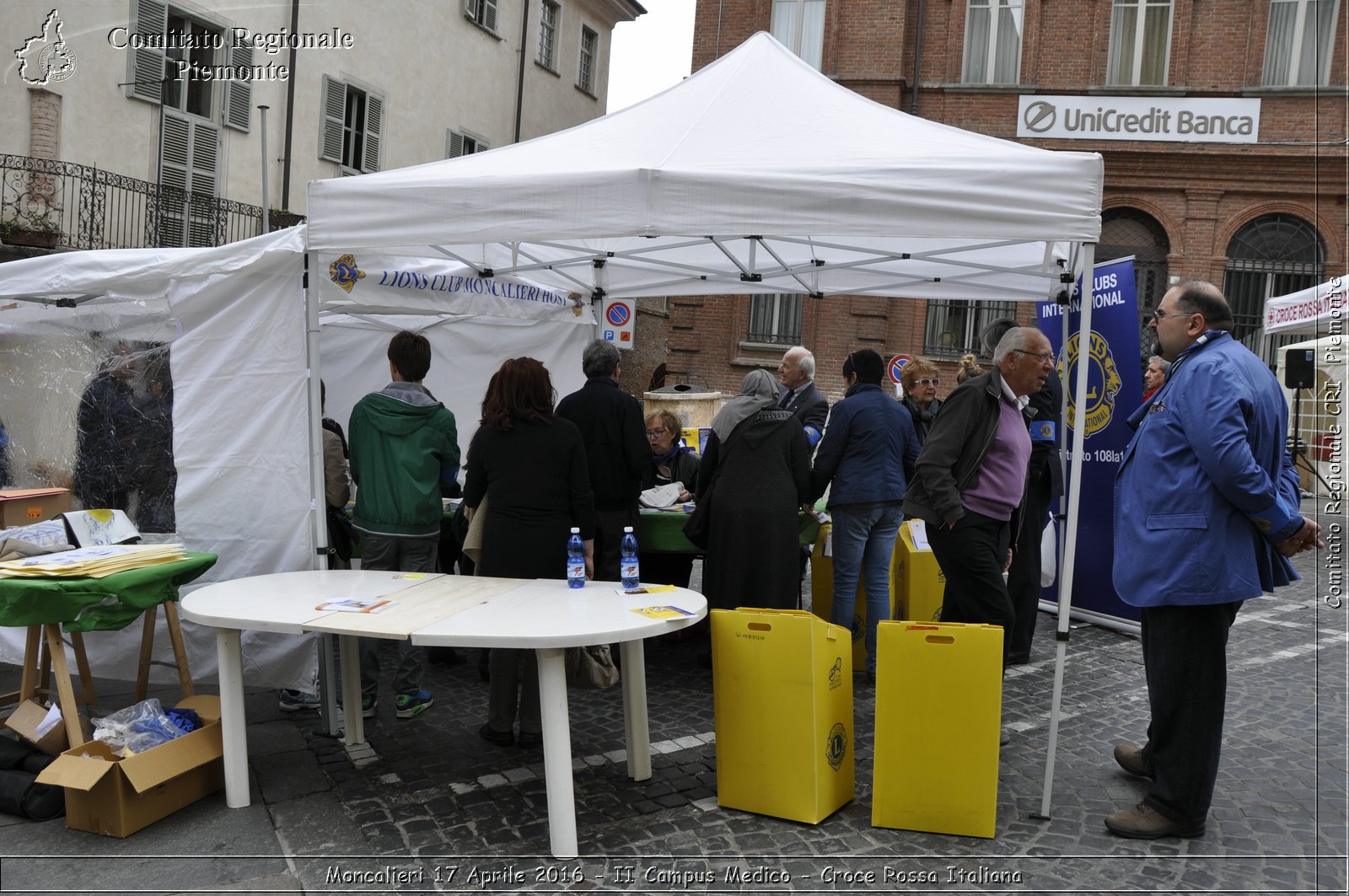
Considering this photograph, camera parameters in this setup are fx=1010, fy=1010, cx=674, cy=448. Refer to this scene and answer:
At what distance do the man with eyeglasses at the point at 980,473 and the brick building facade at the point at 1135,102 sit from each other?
43.5ft

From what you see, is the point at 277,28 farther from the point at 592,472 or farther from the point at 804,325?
the point at 592,472

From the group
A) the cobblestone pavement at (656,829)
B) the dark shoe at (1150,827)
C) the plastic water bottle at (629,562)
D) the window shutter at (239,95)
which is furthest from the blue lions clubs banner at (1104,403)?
the window shutter at (239,95)

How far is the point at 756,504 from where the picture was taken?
4.99 meters

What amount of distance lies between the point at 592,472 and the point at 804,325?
43.1 ft

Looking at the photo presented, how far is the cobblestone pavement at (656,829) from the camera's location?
332 cm

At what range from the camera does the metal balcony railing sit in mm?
12039

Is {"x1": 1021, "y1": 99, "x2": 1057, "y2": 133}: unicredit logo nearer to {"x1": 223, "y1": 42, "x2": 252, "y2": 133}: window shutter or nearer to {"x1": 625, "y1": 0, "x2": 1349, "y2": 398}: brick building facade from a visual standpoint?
{"x1": 625, "y1": 0, "x2": 1349, "y2": 398}: brick building facade

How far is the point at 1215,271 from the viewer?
17.0 meters

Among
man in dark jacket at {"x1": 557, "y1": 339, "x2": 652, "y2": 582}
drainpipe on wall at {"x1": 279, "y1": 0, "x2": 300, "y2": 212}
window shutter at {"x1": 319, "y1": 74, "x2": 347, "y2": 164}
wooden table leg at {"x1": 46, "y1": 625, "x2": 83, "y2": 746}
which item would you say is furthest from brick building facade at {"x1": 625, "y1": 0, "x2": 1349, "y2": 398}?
wooden table leg at {"x1": 46, "y1": 625, "x2": 83, "y2": 746}

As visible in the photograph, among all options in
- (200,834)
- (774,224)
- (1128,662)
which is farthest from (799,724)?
(1128,662)

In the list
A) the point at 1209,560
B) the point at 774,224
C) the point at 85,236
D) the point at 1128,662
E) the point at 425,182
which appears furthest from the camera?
the point at 85,236

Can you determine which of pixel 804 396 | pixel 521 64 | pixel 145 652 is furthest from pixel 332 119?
pixel 145 652

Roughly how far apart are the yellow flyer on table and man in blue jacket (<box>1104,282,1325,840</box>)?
63.0 inches

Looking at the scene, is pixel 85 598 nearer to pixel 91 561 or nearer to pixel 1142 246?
pixel 91 561
